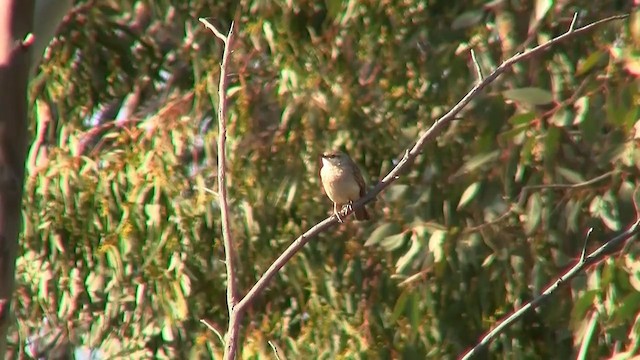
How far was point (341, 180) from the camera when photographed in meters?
4.95

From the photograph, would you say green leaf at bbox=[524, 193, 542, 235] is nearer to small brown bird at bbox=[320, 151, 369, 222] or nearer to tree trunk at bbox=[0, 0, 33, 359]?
small brown bird at bbox=[320, 151, 369, 222]

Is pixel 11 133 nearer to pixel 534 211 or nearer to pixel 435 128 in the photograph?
pixel 435 128

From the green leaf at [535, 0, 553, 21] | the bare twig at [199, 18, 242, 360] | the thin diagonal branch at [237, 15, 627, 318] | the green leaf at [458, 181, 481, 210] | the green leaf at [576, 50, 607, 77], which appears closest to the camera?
the bare twig at [199, 18, 242, 360]

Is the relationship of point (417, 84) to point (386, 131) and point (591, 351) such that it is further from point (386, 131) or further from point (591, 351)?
point (591, 351)

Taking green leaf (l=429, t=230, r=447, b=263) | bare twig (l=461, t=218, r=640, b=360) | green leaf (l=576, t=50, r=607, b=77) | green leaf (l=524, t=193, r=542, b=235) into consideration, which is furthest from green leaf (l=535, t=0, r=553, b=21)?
bare twig (l=461, t=218, r=640, b=360)

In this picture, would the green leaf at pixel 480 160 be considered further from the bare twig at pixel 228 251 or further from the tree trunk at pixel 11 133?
the tree trunk at pixel 11 133

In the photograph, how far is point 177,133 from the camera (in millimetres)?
5539

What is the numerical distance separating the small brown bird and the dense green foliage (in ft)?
0.50

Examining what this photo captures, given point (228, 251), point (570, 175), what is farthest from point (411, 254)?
point (228, 251)

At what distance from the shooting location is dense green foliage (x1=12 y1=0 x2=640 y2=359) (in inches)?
185

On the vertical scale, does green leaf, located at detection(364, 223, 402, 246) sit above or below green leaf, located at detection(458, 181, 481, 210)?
below

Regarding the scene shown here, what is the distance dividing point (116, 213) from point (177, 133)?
0.49 meters

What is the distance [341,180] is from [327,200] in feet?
1.76

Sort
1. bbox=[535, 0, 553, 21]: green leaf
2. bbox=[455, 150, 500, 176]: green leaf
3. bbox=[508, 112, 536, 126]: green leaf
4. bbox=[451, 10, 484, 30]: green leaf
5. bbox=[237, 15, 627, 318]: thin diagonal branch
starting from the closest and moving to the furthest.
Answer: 1. bbox=[237, 15, 627, 318]: thin diagonal branch
2. bbox=[508, 112, 536, 126]: green leaf
3. bbox=[535, 0, 553, 21]: green leaf
4. bbox=[455, 150, 500, 176]: green leaf
5. bbox=[451, 10, 484, 30]: green leaf
